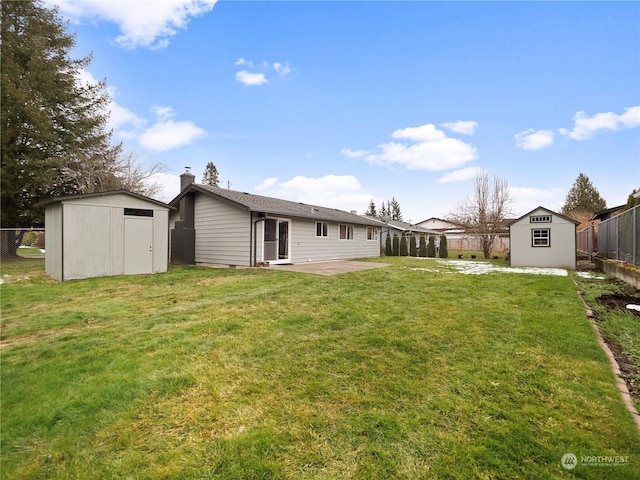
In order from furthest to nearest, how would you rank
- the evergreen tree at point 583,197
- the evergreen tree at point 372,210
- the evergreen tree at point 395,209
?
the evergreen tree at point 395,209 → the evergreen tree at point 372,210 → the evergreen tree at point 583,197

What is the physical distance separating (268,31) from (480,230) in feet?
60.1

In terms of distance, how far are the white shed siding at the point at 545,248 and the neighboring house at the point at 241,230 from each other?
8.51 meters

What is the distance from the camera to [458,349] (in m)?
3.42

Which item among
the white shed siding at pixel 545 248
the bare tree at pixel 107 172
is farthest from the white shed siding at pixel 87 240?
the white shed siding at pixel 545 248

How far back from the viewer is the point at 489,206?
68.9ft

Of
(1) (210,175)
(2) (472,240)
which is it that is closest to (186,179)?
(2) (472,240)

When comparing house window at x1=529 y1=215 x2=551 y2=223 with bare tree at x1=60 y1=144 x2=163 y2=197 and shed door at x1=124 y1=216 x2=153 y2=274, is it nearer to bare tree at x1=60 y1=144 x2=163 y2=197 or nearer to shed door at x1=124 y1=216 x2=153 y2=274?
shed door at x1=124 y1=216 x2=153 y2=274

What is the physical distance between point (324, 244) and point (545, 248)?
10079 millimetres

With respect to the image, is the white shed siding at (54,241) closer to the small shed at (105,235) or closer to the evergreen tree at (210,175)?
the small shed at (105,235)

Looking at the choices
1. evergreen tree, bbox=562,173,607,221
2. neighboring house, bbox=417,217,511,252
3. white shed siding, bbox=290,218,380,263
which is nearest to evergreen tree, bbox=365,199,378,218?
evergreen tree, bbox=562,173,607,221

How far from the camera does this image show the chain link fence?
25.3 ft

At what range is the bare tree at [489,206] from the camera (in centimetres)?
2047

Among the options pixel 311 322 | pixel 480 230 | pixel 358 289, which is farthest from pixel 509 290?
pixel 480 230

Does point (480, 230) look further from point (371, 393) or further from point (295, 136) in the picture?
point (371, 393)
